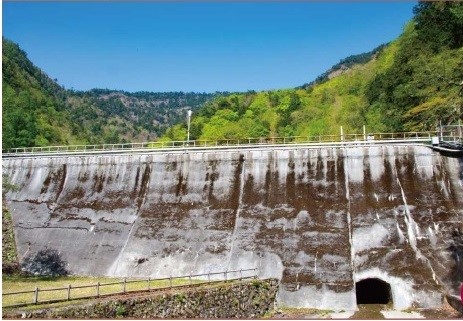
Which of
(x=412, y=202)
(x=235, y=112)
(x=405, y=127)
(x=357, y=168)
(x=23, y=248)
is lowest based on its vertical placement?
(x=23, y=248)

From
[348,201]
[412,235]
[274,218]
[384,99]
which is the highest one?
[384,99]

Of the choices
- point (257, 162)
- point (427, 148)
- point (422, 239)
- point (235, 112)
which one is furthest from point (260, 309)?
point (235, 112)

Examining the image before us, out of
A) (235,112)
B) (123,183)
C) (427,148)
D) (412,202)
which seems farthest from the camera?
(235,112)

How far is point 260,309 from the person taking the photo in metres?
27.2

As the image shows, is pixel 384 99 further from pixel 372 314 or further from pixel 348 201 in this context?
pixel 372 314

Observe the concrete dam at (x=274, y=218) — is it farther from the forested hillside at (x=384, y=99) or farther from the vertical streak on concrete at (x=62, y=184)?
the forested hillside at (x=384, y=99)

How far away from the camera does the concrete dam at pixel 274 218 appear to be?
2962cm

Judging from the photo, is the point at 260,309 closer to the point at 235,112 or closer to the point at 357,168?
the point at 357,168

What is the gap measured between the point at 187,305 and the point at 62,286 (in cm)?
908

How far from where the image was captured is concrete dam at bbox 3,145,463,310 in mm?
29625

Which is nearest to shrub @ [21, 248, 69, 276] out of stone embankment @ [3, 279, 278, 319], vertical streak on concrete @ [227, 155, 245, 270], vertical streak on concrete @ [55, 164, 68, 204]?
vertical streak on concrete @ [55, 164, 68, 204]

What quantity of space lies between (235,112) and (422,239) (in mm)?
91901

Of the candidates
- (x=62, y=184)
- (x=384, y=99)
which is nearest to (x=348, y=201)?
(x=62, y=184)

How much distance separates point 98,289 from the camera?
20.6 metres
